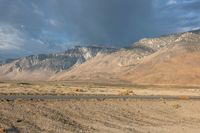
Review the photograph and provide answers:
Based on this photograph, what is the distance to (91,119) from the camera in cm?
2789

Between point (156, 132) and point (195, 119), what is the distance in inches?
402

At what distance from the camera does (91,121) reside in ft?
88.7

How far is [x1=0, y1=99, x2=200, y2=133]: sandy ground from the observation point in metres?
22.8

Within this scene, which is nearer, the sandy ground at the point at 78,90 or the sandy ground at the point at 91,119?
the sandy ground at the point at 91,119

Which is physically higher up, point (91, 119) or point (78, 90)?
point (78, 90)

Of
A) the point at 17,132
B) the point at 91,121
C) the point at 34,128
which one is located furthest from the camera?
the point at 91,121

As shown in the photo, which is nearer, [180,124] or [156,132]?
[156,132]

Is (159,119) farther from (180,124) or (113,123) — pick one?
(113,123)

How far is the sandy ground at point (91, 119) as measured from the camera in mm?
22834

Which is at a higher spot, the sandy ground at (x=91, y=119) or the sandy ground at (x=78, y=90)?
the sandy ground at (x=78, y=90)

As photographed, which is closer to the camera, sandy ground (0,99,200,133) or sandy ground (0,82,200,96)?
sandy ground (0,99,200,133)

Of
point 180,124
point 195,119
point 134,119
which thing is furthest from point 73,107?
point 195,119

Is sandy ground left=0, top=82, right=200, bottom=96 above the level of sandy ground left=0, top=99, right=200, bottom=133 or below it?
above

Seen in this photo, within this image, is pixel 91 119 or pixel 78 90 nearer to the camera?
pixel 91 119
